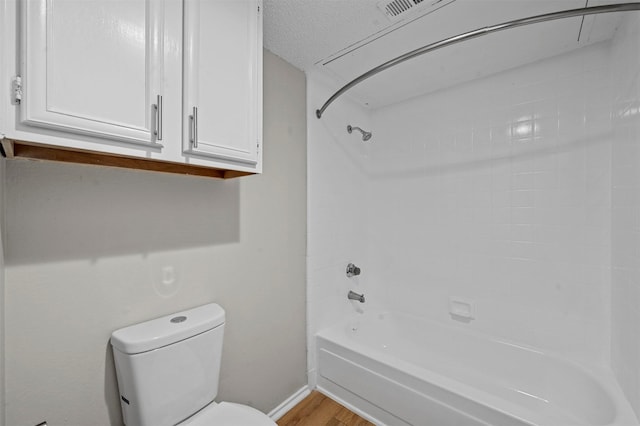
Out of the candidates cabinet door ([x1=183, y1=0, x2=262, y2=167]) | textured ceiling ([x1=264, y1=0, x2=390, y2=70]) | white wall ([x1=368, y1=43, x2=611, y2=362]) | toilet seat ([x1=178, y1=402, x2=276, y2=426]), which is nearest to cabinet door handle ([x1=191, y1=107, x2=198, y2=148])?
cabinet door ([x1=183, y1=0, x2=262, y2=167])

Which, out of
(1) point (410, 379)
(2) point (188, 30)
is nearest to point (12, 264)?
(2) point (188, 30)

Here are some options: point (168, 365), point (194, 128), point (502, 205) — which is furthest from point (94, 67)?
point (502, 205)

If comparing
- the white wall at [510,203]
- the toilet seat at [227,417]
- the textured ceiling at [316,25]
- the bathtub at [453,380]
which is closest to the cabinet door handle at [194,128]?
the textured ceiling at [316,25]

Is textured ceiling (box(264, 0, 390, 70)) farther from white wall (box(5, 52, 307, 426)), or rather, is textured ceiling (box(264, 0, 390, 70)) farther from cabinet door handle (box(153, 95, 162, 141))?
cabinet door handle (box(153, 95, 162, 141))

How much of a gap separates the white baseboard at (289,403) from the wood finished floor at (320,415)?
0.02m

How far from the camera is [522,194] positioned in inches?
78.1

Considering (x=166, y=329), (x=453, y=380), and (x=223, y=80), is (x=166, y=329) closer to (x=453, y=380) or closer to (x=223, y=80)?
(x=223, y=80)

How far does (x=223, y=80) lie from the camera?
1.19 metres

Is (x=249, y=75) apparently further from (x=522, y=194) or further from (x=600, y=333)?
(x=600, y=333)

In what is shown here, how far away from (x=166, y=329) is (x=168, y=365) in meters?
0.14

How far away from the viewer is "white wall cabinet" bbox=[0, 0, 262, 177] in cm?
76

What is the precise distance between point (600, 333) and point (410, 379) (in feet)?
3.93

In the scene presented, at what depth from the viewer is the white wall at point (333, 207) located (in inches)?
83.0

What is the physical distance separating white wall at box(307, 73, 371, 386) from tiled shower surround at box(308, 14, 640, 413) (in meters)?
0.01
